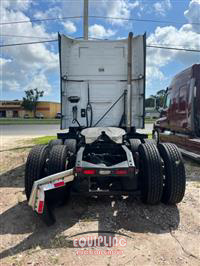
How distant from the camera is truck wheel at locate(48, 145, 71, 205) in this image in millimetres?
3449

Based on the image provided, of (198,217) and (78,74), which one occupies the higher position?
(78,74)

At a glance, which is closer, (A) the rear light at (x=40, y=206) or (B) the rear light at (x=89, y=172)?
(A) the rear light at (x=40, y=206)

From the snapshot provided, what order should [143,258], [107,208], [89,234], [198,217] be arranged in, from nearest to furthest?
[143,258], [89,234], [198,217], [107,208]

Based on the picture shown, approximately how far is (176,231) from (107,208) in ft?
3.59

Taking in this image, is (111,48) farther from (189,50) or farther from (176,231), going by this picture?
(189,50)

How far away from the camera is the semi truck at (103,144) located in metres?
3.31

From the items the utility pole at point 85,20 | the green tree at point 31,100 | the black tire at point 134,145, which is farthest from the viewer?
the green tree at point 31,100

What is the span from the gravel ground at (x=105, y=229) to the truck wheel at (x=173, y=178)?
0.22 meters

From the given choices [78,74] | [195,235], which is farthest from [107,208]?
[78,74]

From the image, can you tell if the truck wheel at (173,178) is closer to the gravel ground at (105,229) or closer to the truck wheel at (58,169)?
the gravel ground at (105,229)

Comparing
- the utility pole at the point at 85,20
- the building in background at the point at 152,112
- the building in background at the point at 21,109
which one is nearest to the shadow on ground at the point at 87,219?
the building in background at the point at 152,112

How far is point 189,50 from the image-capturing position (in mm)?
16141

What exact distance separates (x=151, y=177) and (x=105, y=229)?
1020 mm

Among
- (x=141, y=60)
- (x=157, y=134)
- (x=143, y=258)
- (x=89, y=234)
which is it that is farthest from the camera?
(x=157, y=134)
